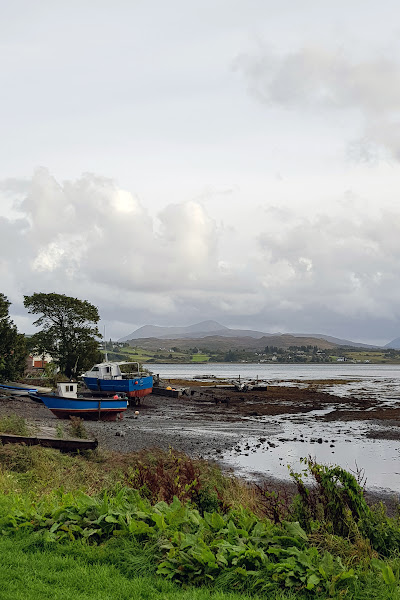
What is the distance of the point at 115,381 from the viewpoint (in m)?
45.9

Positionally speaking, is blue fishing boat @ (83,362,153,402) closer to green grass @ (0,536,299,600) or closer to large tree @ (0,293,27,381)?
large tree @ (0,293,27,381)

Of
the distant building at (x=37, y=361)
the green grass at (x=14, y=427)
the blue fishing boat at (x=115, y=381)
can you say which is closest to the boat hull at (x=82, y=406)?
the blue fishing boat at (x=115, y=381)

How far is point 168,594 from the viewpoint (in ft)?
17.9

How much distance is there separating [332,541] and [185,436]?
79.6 feet

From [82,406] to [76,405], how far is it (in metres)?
0.39

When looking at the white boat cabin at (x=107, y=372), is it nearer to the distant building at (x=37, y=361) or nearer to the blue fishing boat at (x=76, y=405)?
the distant building at (x=37, y=361)

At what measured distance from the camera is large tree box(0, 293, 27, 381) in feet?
149

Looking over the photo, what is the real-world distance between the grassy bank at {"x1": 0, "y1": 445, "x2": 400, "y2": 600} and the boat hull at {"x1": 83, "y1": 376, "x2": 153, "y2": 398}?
38056 millimetres

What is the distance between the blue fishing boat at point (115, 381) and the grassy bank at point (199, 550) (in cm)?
3820

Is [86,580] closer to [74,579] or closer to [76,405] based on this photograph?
[74,579]

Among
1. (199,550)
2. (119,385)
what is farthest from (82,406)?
(199,550)

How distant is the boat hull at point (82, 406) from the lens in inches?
1325

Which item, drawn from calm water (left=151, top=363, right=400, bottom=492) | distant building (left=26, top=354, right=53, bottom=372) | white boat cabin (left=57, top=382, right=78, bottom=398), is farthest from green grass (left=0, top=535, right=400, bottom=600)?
distant building (left=26, top=354, right=53, bottom=372)

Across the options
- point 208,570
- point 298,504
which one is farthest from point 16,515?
point 298,504
